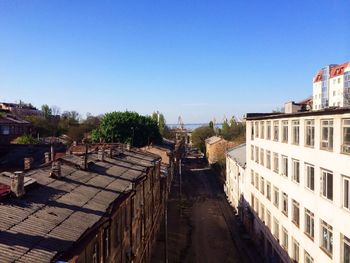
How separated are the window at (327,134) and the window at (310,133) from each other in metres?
1.27

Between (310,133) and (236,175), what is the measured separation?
84.5 ft

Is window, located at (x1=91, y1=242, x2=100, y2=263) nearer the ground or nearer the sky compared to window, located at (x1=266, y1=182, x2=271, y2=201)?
nearer the sky

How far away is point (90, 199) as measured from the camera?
15.5 meters

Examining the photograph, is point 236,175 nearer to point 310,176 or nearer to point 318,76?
point 310,176

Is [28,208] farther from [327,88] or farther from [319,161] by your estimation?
[327,88]

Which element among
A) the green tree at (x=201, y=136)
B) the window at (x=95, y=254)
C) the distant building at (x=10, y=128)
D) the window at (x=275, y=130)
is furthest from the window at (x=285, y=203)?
the green tree at (x=201, y=136)

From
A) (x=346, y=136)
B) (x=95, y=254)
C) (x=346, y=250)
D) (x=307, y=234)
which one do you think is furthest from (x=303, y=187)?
(x=95, y=254)

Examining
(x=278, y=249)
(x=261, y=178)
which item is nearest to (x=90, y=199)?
(x=278, y=249)

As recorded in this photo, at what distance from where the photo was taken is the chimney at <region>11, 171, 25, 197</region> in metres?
12.9

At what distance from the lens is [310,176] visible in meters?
21.0

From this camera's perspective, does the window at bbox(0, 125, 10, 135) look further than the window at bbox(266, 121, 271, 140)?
Yes

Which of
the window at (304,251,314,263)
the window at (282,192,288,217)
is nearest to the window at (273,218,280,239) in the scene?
the window at (282,192,288,217)

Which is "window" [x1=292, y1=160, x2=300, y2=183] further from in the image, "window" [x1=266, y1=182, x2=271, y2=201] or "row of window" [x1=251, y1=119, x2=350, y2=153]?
"window" [x1=266, y1=182, x2=271, y2=201]

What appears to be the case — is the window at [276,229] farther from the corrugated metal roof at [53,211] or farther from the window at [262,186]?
the corrugated metal roof at [53,211]
